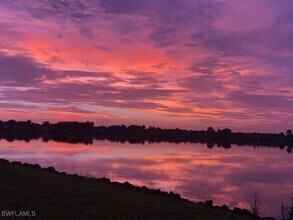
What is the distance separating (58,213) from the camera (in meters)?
12.3

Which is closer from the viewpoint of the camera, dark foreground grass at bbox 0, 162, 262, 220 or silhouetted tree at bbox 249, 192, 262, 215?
dark foreground grass at bbox 0, 162, 262, 220

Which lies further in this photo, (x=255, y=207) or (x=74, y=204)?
(x=255, y=207)

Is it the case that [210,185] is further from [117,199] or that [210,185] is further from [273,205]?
[117,199]

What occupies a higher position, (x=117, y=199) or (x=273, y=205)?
(x=117, y=199)

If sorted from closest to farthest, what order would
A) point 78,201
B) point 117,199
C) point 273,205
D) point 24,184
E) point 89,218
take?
point 89,218 < point 78,201 < point 117,199 < point 24,184 < point 273,205

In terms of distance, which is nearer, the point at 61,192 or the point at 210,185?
the point at 61,192

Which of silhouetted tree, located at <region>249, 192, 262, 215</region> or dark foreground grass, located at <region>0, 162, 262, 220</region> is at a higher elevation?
dark foreground grass, located at <region>0, 162, 262, 220</region>

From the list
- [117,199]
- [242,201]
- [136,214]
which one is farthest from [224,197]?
[136,214]

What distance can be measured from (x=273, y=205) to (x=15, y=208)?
2077cm

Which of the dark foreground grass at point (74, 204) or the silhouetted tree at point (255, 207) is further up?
the dark foreground grass at point (74, 204)

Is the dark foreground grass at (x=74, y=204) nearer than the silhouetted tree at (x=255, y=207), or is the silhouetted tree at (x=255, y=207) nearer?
the dark foreground grass at (x=74, y=204)

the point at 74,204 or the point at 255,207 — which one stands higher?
the point at 74,204

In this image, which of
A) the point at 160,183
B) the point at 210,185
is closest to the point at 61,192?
the point at 160,183

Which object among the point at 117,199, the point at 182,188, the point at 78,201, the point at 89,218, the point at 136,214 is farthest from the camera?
the point at 182,188
